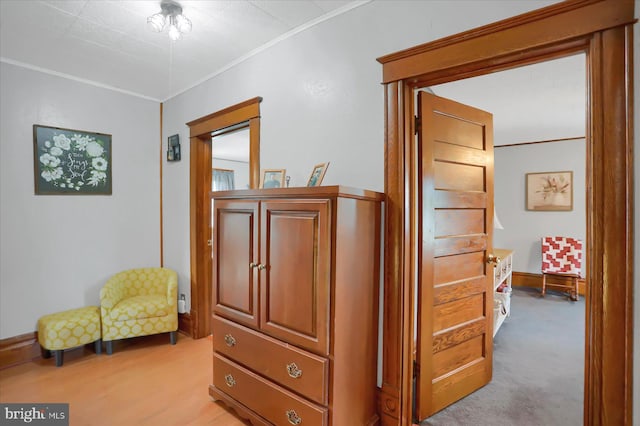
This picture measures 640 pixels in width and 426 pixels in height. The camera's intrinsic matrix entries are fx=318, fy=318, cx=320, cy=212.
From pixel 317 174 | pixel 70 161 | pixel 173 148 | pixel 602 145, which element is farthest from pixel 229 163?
pixel 602 145

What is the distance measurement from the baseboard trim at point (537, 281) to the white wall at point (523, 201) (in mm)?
98

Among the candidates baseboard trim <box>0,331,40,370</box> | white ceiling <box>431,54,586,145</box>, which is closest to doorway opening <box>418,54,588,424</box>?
white ceiling <box>431,54,586,145</box>

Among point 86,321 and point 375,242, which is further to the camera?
point 86,321

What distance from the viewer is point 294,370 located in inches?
65.4

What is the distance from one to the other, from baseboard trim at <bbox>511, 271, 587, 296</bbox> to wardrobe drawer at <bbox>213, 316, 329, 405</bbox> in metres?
5.17

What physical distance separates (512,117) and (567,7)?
10.1ft

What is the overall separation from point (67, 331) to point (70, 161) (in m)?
1.62

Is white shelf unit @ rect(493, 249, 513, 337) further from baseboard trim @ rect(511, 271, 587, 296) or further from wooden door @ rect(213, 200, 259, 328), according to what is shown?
wooden door @ rect(213, 200, 259, 328)

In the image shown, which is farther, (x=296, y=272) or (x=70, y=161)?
(x=70, y=161)

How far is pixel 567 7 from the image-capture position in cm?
134

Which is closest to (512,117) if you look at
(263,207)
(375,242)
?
(375,242)

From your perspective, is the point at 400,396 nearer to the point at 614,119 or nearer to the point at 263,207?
the point at 263,207

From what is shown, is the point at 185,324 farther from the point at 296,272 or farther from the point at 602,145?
the point at 602,145

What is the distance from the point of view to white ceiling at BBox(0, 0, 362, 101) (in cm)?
203
